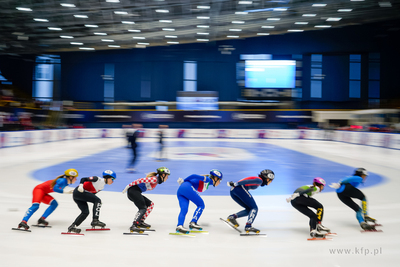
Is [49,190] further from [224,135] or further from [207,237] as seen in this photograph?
[224,135]

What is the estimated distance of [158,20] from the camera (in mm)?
28094

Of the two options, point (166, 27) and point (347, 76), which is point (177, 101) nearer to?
point (166, 27)

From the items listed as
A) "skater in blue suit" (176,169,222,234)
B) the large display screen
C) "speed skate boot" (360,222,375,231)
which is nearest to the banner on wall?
the large display screen

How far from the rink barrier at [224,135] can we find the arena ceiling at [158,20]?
885cm

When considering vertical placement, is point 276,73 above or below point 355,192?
above

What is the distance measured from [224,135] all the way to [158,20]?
11.1 meters

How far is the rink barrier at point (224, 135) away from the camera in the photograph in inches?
808

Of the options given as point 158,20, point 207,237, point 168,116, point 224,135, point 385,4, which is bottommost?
point 207,237

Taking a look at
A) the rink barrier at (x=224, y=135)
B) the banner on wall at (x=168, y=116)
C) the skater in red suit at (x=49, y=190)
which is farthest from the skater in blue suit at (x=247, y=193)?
the banner on wall at (x=168, y=116)

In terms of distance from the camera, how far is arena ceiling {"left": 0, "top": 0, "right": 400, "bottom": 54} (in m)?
24.5

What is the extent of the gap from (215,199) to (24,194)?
171 inches

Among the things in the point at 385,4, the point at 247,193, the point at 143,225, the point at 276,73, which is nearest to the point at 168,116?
the point at 276,73

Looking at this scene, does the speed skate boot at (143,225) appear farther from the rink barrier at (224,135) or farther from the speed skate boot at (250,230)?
the rink barrier at (224,135)

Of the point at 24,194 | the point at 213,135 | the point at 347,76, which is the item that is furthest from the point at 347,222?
the point at 347,76
